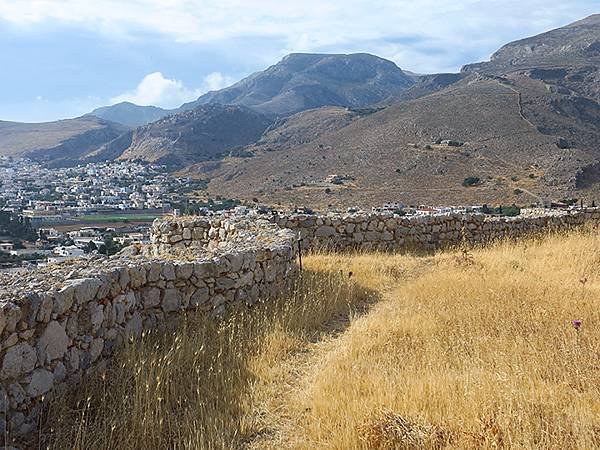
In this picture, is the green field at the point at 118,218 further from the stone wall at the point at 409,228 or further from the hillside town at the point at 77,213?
the stone wall at the point at 409,228

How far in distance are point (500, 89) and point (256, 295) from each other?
61.8 metres

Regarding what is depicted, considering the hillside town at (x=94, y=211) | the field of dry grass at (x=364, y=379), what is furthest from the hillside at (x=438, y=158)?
the field of dry grass at (x=364, y=379)

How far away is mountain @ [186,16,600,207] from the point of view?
1559 inches

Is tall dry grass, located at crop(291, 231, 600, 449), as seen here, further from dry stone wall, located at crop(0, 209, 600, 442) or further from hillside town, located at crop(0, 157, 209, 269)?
hillside town, located at crop(0, 157, 209, 269)

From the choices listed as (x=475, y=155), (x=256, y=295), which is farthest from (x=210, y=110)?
(x=256, y=295)

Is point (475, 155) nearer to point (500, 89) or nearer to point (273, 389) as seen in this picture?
point (500, 89)

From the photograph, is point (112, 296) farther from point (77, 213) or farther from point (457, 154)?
point (457, 154)

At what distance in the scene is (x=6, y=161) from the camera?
10025 cm

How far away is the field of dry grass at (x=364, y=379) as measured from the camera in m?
4.09

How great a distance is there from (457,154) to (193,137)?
206ft

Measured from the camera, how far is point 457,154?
46969 millimetres

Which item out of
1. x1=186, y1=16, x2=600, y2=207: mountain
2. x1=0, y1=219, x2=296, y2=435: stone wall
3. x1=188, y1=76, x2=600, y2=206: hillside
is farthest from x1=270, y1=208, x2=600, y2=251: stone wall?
x1=188, y1=76, x2=600, y2=206: hillside

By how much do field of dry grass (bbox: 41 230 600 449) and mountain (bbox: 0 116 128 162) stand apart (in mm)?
113830

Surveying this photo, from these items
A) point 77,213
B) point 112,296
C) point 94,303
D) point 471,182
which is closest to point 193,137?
point 471,182
